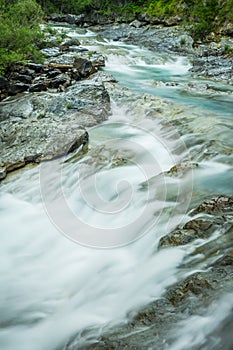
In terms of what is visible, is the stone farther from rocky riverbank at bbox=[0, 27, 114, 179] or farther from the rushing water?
the rushing water

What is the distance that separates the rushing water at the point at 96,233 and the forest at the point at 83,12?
565 cm

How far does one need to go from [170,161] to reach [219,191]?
1722mm

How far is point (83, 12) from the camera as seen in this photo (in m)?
42.4

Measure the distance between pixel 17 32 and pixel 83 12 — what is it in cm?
3480

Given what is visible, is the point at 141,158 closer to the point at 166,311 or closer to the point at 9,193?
the point at 9,193

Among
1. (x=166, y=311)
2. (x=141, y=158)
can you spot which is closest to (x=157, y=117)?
(x=141, y=158)

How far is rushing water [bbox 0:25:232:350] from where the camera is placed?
3480mm

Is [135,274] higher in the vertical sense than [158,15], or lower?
lower

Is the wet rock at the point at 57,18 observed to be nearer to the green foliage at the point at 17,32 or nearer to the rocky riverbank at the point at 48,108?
the green foliage at the point at 17,32

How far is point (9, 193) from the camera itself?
629cm

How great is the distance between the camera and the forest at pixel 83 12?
11.7 m

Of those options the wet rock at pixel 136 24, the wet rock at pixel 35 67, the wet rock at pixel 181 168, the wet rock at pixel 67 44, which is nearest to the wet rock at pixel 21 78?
the wet rock at pixel 35 67

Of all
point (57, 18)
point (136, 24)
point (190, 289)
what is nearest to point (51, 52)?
point (190, 289)

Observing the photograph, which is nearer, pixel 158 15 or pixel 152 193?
pixel 152 193
